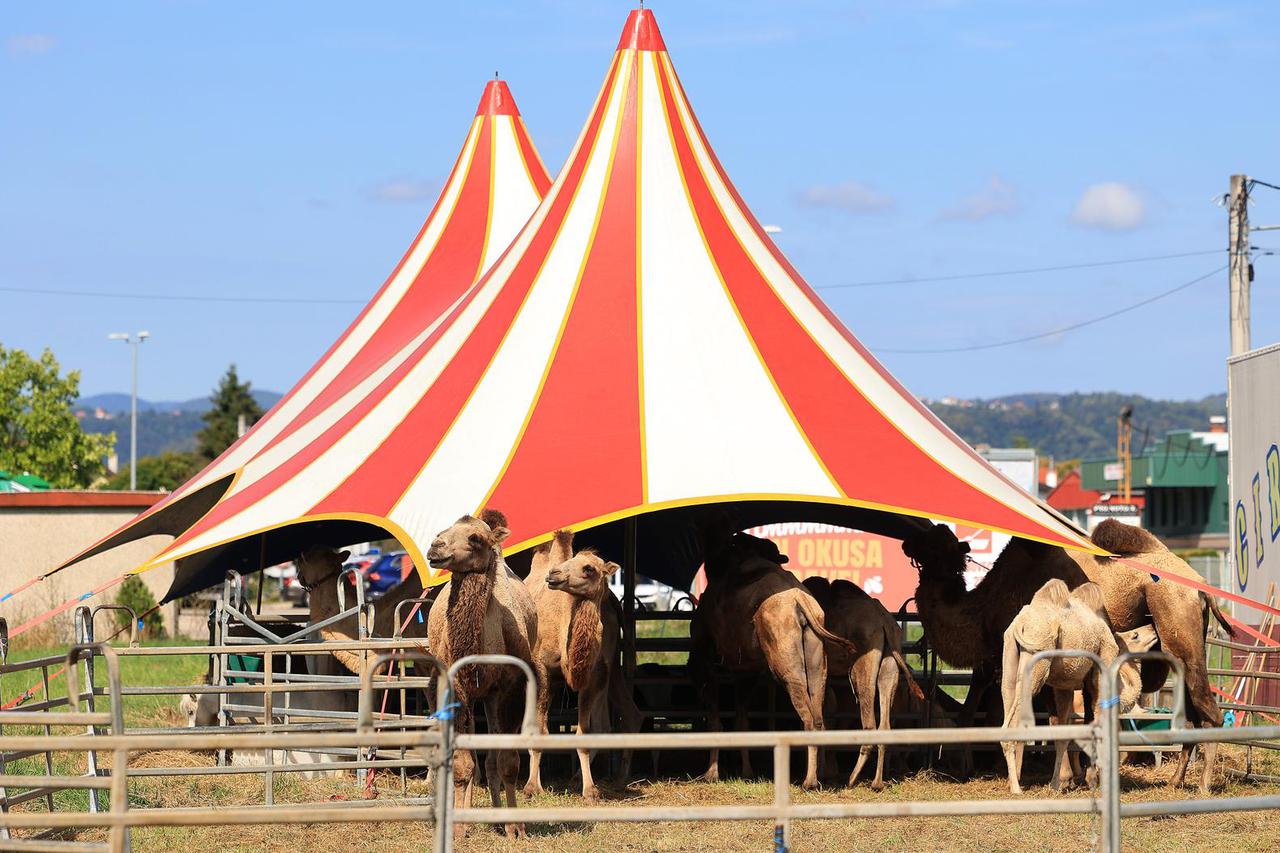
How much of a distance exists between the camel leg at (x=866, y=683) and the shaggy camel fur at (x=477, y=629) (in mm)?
2795

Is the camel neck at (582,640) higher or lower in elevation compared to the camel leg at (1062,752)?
higher

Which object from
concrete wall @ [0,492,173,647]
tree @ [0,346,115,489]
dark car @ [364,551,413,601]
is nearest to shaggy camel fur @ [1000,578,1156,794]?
concrete wall @ [0,492,173,647]

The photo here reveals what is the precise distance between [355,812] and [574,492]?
196 inches

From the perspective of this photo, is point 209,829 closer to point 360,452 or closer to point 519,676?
point 519,676

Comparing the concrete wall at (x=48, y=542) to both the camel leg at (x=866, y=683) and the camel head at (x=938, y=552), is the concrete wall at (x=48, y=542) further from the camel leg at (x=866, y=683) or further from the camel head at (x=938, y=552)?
the camel leg at (x=866, y=683)

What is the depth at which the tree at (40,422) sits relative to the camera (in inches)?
2016

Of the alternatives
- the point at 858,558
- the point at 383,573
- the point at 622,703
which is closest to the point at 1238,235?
the point at 858,558

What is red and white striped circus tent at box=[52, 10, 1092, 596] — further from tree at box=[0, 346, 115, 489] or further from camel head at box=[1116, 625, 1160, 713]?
tree at box=[0, 346, 115, 489]

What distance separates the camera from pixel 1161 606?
1126 centimetres

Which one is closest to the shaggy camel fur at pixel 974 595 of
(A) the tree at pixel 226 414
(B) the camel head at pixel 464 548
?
(B) the camel head at pixel 464 548

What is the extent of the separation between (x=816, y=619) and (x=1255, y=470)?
640cm

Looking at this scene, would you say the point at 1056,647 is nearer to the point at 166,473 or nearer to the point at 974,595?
the point at 974,595

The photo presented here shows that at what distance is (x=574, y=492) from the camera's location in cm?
1095

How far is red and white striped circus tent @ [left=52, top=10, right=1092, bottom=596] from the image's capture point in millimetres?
10953
